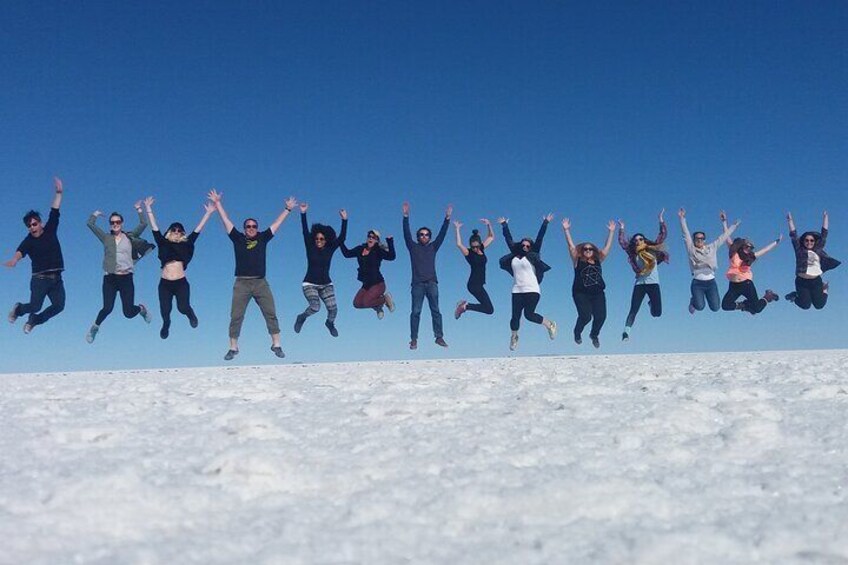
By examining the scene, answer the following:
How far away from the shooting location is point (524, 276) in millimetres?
11625

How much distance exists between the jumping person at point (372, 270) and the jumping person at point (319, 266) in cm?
35

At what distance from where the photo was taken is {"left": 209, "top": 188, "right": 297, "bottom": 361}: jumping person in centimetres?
988

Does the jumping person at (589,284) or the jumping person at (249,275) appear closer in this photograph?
the jumping person at (249,275)

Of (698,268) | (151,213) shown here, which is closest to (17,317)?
(151,213)

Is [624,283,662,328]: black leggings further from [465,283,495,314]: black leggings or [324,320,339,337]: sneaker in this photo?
[324,320,339,337]: sneaker

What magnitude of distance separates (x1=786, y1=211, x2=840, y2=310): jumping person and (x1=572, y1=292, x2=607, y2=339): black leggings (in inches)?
189

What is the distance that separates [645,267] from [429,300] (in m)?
4.35

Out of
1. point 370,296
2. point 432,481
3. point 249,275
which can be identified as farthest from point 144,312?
point 432,481

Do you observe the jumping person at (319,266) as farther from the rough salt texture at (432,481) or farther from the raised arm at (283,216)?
the rough salt texture at (432,481)

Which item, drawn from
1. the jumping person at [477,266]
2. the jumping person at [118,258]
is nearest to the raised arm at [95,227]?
the jumping person at [118,258]

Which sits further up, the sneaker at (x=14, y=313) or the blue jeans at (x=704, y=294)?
the blue jeans at (x=704, y=294)

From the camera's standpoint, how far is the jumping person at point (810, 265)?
43.2 ft

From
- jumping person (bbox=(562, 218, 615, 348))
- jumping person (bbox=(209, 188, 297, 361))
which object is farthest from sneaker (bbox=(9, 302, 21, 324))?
jumping person (bbox=(562, 218, 615, 348))

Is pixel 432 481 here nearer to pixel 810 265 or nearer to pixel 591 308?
pixel 591 308
